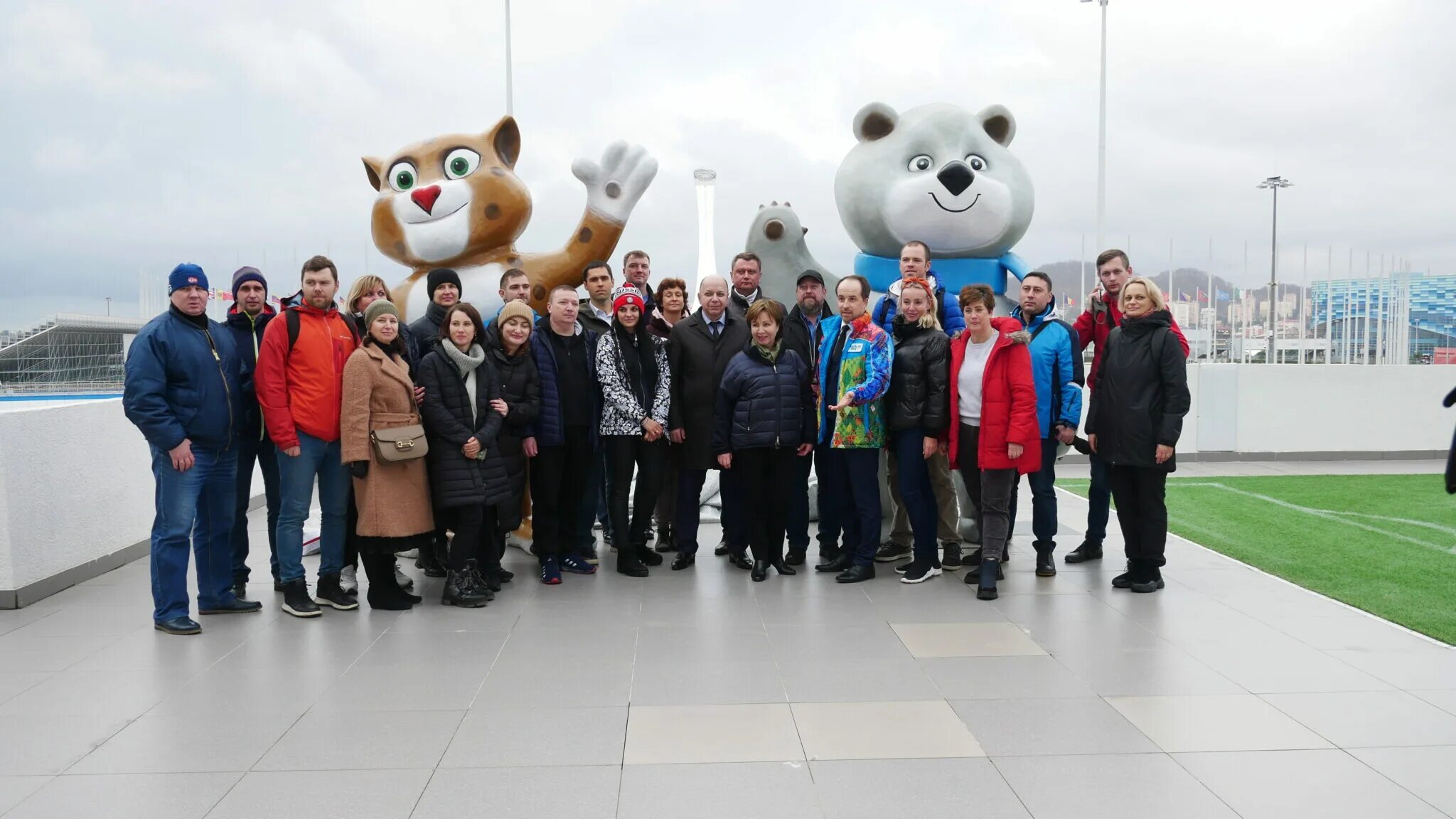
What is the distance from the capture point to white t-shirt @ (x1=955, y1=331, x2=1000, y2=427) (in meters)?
5.36

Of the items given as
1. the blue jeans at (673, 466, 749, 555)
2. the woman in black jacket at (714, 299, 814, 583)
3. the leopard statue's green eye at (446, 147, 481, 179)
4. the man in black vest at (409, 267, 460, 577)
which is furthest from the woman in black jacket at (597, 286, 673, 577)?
the leopard statue's green eye at (446, 147, 481, 179)

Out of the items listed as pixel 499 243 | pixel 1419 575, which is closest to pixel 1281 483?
pixel 1419 575

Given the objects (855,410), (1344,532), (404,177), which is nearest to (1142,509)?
(855,410)

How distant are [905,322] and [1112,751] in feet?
9.32

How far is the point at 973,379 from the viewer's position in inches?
212

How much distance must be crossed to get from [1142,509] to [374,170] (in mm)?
5298

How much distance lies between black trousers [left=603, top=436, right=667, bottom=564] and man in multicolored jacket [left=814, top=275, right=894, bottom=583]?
0.97 m

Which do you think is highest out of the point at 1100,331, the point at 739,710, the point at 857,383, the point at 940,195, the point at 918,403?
the point at 940,195

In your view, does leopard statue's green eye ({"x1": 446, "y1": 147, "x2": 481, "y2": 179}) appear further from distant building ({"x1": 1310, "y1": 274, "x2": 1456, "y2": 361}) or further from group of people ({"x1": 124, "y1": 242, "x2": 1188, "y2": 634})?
distant building ({"x1": 1310, "y1": 274, "x2": 1456, "y2": 361})

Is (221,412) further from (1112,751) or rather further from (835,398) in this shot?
(1112,751)

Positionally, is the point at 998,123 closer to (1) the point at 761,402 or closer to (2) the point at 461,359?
(1) the point at 761,402

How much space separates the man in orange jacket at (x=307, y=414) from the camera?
15.5 ft

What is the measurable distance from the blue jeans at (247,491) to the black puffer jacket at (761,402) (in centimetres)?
232

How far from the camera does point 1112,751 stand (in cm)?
317
